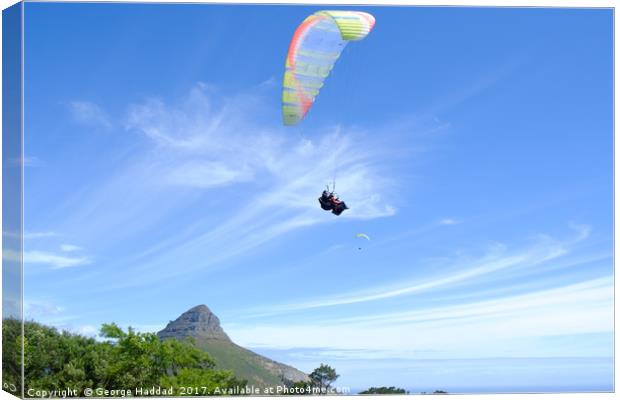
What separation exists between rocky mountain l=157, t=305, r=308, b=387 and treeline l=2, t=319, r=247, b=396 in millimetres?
844

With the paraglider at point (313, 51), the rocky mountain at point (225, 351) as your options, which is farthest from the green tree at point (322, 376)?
the paraglider at point (313, 51)

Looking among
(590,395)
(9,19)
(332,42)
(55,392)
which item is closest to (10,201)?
(9,19)

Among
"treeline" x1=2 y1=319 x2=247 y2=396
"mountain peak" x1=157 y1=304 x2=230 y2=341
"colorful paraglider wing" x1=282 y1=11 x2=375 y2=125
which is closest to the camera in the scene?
"colorful paraglider wing" x1=282 y1=11 x2=375 y2=125

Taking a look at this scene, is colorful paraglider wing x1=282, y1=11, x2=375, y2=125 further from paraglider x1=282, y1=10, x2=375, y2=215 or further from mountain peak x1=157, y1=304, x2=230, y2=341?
mountain peak x1=157, y1=304, x2=230, y2=341

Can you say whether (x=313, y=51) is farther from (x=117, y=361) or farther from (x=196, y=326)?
(x=196, y=326)

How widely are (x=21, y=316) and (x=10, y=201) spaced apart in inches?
76.9

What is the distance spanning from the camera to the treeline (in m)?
18.1

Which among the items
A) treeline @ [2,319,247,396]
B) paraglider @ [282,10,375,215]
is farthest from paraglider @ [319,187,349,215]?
treeline @ [2,319,247,396]

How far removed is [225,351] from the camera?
23219 mm

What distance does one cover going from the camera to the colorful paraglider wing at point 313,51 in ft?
47.1

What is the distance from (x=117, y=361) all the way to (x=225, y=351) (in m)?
4.40

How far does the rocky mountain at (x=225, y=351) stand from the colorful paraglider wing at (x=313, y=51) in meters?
8.31

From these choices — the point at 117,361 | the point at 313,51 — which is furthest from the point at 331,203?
the point at 117,361

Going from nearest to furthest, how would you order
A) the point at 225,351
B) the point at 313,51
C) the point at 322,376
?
1. the point at 313,51
2. the point at 322,376
3. the point at 225,351
